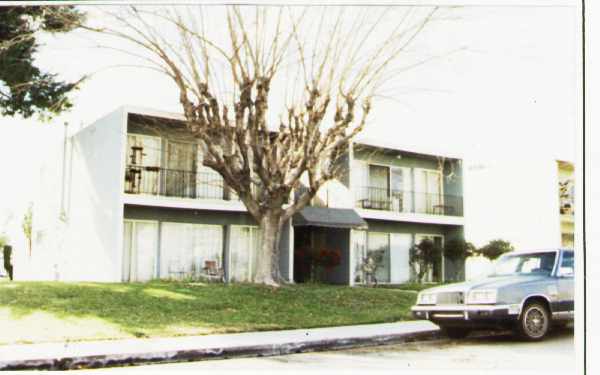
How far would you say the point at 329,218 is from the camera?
14.2 m

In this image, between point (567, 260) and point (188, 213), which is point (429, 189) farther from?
point (567, 260)

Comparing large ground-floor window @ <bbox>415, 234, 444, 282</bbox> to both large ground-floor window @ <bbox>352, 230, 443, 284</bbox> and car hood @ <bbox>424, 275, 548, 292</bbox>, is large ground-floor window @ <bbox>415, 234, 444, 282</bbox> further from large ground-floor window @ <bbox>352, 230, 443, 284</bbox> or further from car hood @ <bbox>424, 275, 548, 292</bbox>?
car hood @ <bbox>424, 275, 548, 292</bbox>

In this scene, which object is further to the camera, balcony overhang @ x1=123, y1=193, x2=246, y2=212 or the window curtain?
the window curtain

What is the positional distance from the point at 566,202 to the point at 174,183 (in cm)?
784

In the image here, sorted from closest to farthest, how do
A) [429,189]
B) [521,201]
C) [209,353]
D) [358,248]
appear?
[209,353] < [521,201] < [358,248] < [429,189]

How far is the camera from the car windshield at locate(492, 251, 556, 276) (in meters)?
9.44

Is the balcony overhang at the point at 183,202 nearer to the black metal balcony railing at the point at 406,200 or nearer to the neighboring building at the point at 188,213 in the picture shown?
the neighboring building at the point at 188,213

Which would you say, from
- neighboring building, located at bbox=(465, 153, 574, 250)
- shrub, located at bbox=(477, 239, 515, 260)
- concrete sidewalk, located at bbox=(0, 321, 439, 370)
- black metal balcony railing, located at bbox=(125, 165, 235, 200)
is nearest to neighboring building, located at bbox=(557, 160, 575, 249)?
neighboring building, located at bbox=(465, 153, 574, 250)

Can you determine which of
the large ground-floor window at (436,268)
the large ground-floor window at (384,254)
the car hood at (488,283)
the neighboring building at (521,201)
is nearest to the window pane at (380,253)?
the large ground-floor window at (384,254)

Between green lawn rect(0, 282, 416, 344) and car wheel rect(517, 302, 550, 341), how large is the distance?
71.3 inches

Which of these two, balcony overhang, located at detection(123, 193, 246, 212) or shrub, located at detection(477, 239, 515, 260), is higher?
balcony overhang, located at detection(123, 193, 246, 212)

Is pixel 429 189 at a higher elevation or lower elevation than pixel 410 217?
higher

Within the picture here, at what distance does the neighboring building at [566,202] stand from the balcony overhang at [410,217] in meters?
3.68

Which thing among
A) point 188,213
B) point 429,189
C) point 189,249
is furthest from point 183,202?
point 429,189
